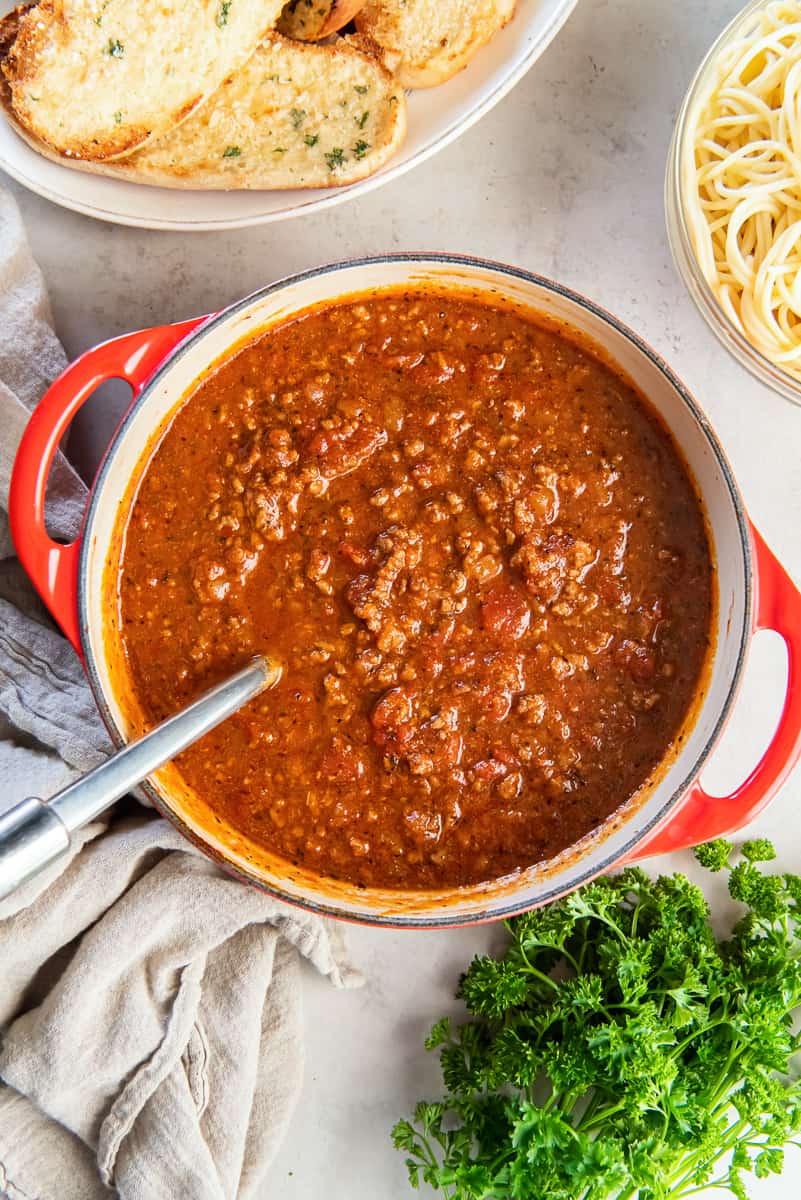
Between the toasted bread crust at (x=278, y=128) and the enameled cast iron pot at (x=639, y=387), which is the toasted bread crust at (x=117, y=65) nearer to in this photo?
the toasted bread crust at (x=278, y=128)

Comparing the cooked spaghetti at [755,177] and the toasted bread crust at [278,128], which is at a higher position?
the toasted bread crust at [278,128]

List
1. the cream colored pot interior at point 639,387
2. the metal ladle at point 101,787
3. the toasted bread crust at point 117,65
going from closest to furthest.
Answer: the metal ladle at point 101,787, the cream colored pot interior at point 639,387, the toasted bread crust at point 117,65

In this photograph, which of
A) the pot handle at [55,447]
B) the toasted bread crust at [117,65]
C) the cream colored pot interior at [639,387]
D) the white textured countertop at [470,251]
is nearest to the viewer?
the pot handle at [55,447]

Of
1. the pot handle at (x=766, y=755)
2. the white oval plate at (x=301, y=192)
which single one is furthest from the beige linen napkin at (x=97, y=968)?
the pot handle at (x=766, y=755)

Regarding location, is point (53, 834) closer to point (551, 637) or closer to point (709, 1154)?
point (551, 637)

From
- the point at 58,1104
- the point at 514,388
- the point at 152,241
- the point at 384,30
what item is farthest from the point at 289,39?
the point at 58,1104

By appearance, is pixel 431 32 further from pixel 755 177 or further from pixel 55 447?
pixel 55 447
